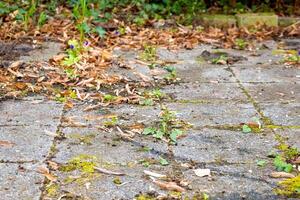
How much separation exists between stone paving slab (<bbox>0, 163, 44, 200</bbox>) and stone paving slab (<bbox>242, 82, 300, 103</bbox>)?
6.44 feet

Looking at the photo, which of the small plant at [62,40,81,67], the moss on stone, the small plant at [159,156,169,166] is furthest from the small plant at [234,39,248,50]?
the moss on stone

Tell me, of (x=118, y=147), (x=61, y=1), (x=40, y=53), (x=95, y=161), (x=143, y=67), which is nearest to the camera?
(x=95, y=161)

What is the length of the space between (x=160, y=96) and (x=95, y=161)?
4.29 feet

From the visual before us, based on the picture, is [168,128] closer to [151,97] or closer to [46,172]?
[151,97]

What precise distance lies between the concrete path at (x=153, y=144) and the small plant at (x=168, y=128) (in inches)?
2.0

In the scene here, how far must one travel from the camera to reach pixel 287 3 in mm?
7473

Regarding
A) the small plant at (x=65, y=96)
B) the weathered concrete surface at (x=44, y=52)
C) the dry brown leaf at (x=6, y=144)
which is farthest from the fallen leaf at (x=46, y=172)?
the weathered concrete surface at (x=44, y=52)

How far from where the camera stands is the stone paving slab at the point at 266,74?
4566 millimetres

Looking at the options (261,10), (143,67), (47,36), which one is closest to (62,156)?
(143,67)

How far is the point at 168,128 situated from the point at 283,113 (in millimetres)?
876

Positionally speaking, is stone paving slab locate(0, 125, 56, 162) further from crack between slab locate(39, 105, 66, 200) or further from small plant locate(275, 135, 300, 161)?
small plant locate(275, 135, 300, 161)

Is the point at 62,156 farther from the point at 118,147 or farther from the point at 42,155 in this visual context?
the point at 118,147

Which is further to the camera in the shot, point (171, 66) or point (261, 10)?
point (261, 10)

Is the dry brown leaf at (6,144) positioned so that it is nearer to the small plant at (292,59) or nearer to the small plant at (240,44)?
the small plant at (292,59)
